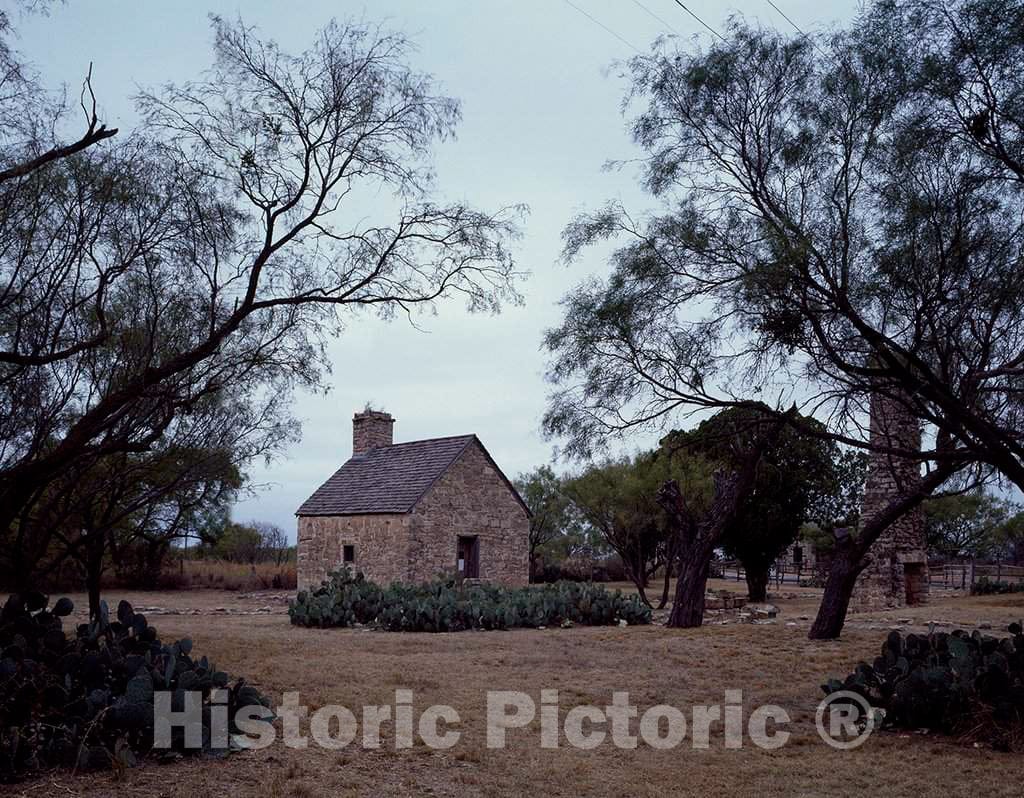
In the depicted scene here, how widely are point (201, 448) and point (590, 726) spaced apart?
8.19 m

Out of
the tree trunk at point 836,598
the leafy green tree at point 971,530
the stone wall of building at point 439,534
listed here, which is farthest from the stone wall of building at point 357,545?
the leafy green tree at point 971,530

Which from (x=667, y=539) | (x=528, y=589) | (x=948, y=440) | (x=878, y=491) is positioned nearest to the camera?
(x=948, y=440)

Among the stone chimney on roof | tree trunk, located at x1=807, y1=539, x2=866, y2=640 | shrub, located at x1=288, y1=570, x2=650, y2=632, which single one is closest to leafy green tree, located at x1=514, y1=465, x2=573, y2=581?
the stone chimney on roof

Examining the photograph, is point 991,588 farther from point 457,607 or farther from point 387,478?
point 457,607

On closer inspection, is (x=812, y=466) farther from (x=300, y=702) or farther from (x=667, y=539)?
(x=300, y=702)

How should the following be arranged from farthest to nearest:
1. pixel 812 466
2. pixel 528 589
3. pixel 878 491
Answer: pixel 812 466, pixel 878 491, pixel 528 589

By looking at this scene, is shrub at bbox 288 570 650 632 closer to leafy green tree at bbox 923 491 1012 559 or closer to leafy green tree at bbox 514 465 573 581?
leafy green tree at bbox 514 465 573 581

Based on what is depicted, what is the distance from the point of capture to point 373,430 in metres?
30.2

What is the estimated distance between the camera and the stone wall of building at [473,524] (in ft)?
79.1

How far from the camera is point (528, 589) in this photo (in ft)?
62.6

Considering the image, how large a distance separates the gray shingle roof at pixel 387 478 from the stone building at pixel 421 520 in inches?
1.5

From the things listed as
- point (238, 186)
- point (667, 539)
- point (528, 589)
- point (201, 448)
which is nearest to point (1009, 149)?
point (238, 186)

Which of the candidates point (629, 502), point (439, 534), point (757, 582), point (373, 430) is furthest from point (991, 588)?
point (373, 430)

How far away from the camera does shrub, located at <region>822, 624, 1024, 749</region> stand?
7301 mm
